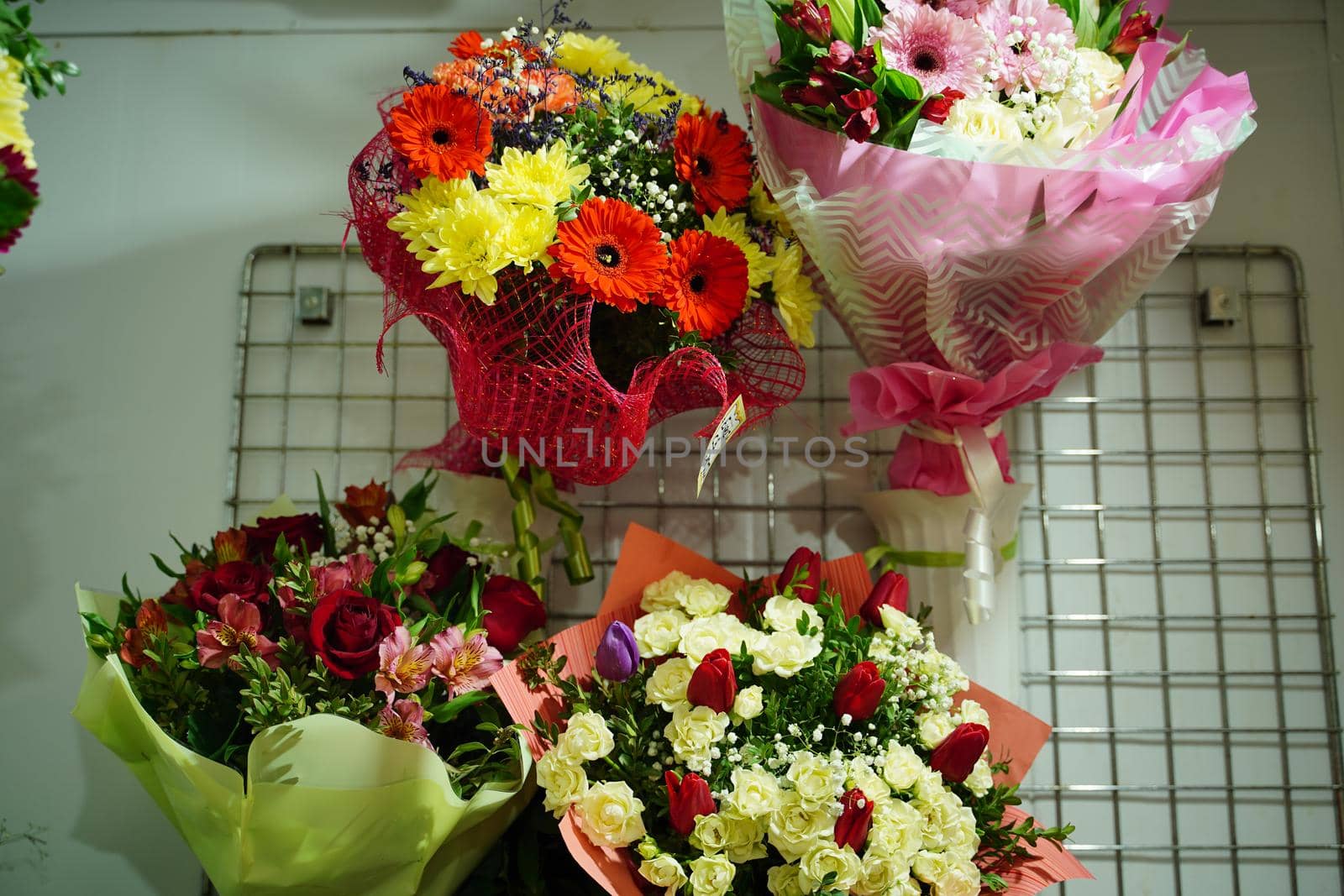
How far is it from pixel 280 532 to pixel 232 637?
16cm

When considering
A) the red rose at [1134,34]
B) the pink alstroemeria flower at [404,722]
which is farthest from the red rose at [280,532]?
the red rose at [1134,34]

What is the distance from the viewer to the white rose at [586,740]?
74 centimetres

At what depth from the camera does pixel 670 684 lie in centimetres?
77

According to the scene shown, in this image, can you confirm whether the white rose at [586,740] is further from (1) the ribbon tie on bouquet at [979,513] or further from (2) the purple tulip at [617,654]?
(1) the ribbon tie on bouquet at [979,513]

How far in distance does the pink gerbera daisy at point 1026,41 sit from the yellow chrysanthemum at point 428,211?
0.47 metres

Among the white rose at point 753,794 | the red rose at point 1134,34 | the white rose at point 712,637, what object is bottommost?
the white rose at point 753,794

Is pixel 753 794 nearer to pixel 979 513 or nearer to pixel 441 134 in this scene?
pixel 979 513

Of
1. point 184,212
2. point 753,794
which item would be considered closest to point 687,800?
point 753,794

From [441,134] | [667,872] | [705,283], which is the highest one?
[441,134]

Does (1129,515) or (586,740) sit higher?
(1129,515)

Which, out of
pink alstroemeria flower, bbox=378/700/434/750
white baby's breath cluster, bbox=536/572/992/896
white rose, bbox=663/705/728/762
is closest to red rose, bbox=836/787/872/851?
white baby's breath cluster, bbox=536/572/992/896

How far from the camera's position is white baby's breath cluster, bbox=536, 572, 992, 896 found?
704 mm

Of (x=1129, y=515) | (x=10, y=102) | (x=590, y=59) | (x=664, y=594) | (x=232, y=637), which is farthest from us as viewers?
(x=1129, y=515)

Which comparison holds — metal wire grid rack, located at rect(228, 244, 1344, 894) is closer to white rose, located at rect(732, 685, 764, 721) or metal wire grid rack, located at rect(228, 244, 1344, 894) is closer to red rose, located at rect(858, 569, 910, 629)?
red rose, located at rect(858, 569, 910, 629)
